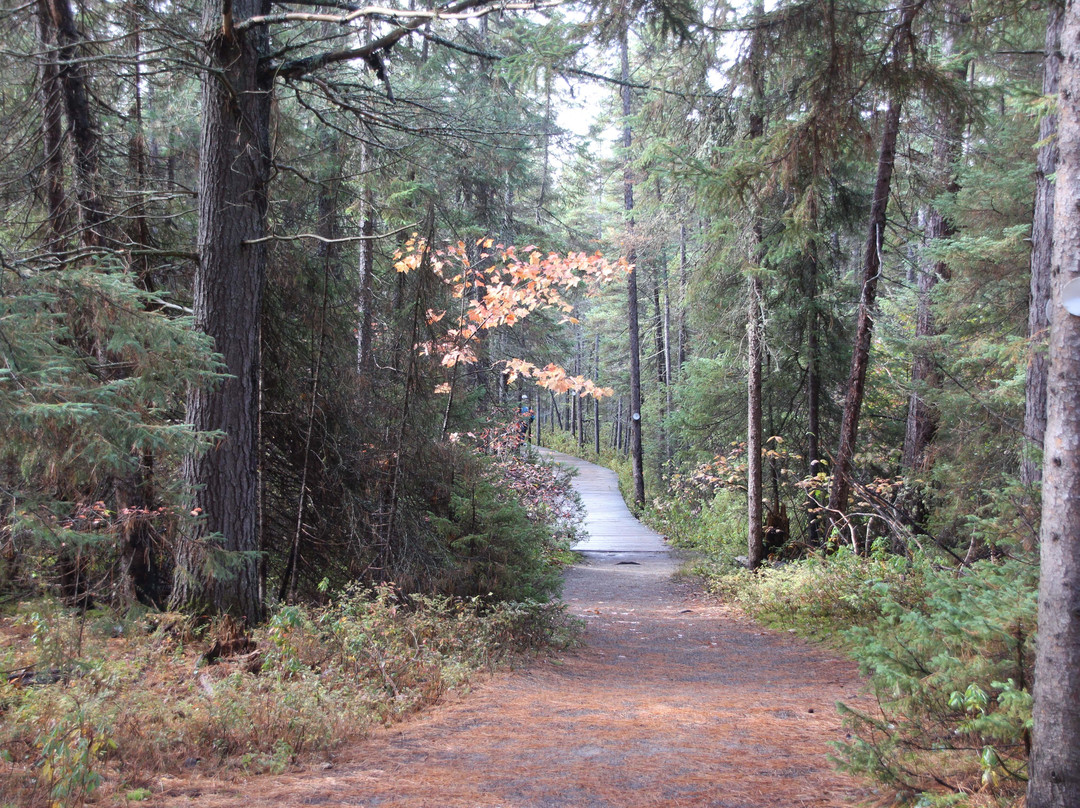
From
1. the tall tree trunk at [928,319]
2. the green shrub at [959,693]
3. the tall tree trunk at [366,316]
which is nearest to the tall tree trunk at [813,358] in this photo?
the tall tree trunk at [928,319]

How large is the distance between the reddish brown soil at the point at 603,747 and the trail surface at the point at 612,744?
10mm

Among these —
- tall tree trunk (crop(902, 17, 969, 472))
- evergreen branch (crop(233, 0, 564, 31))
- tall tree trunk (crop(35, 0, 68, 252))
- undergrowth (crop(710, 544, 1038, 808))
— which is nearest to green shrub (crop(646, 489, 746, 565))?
tall tree trunk (crop(902, 17, 969, 472))

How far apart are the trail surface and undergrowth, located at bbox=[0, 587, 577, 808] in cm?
28

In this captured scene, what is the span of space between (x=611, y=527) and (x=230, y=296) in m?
15.8

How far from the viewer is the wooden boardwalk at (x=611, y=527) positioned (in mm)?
17938

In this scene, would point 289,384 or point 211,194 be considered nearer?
point 211,194

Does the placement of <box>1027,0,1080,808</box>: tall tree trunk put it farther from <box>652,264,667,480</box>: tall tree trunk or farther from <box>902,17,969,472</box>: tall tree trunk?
<box>652,264,667,480</box>: tall tree trunk

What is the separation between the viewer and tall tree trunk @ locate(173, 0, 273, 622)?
587cm

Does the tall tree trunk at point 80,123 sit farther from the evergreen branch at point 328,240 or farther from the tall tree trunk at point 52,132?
the evergreen branch at point 328,240

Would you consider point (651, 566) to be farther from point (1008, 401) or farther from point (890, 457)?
point (1008, 401)

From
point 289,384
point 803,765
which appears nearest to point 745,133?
point 289,384

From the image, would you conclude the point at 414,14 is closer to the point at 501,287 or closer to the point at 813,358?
the point at 501,287

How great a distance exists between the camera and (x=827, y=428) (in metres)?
14.5

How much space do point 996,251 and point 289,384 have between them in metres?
8.40
